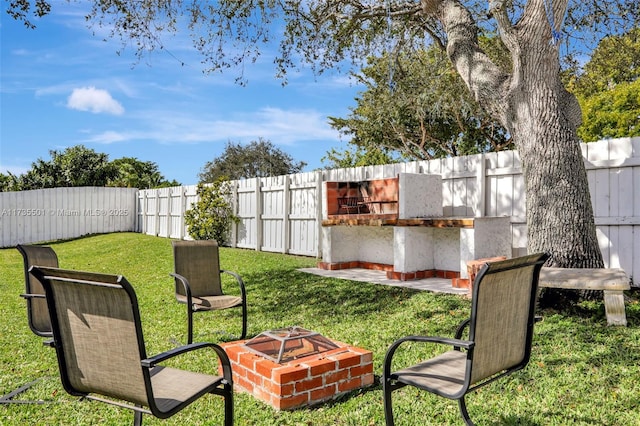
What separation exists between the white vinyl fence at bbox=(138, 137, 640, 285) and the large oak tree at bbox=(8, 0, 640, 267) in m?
1.40

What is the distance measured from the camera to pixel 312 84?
10273 mm

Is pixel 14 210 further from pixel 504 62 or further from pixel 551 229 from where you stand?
pixel 551 229

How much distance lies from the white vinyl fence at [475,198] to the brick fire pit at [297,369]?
17.0 feet

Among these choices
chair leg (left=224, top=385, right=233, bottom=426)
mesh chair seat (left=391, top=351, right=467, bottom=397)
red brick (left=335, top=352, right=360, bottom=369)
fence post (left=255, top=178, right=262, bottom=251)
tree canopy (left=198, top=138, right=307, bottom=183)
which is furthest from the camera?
tree canopy (left=198, top=138, right=307, bottom=183)

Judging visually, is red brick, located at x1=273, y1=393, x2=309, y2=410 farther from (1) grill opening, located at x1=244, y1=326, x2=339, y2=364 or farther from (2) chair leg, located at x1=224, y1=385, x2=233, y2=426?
(2) chair leg, located at x1=224, y1=385, x2=233, y2=426

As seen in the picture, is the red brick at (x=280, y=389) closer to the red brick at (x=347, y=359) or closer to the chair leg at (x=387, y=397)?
the red brick at (x=347, y=359)

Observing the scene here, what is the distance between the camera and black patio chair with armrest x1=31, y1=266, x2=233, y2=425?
6.76 ft

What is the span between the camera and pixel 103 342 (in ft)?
7.02

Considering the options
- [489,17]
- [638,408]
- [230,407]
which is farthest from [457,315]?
[489,17]

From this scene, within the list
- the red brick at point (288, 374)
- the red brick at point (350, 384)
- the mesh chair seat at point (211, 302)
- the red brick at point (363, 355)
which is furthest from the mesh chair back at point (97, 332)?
the mesh chair seat at point (211, 302)

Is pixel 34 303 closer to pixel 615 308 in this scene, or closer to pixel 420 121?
pixel 615 308

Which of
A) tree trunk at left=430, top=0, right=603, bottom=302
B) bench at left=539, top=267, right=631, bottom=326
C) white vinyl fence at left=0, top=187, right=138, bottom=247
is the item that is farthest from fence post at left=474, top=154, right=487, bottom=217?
white vinyl fence at left=0, top=187, right=138, bottom=247

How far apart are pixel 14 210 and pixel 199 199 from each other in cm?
881

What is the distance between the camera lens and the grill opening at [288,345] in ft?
11.2
